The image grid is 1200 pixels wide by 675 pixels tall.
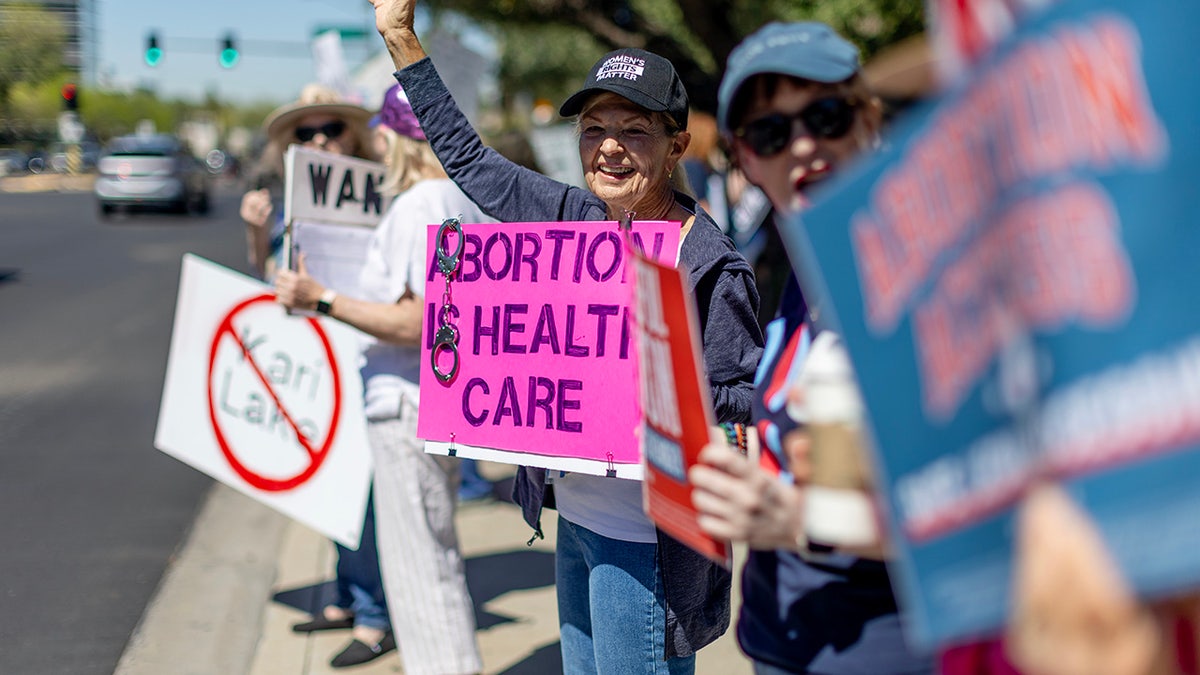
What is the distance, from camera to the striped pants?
3.69 metres

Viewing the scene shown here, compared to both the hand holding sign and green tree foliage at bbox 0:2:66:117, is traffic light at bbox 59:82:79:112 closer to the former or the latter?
the hand holding sign

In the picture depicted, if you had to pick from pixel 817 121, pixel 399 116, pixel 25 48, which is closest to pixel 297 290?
pixel 399 116

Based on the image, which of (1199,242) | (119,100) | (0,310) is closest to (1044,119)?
(1199,242)

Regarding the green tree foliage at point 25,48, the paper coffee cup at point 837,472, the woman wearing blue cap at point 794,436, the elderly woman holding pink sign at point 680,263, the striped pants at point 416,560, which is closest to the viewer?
the paper coffee cup at point 837,472

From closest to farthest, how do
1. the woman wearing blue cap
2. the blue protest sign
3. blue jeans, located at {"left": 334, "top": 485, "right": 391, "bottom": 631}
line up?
the blue protest sign < the woman wearing blue cap < blue jeans, located at {"left": 334, "top": 485, "right": 391, "bottom": 631}

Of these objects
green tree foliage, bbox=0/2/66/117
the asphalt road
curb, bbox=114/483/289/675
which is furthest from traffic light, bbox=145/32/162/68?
green tree foliage, bbox=0/2/66/117

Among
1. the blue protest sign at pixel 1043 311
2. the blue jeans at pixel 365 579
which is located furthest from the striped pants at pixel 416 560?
the blue protest sign at pixel 1043 311

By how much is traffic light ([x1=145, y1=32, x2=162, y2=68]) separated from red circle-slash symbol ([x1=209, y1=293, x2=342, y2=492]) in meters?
24.7

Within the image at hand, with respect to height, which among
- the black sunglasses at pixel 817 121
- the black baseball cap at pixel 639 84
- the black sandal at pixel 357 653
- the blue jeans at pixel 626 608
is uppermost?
the black baseball cap at pixel 639 84

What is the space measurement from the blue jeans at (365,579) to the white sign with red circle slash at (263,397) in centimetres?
19

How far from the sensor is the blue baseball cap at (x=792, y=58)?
1706mm

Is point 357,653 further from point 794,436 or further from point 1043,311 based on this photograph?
point 1043,311

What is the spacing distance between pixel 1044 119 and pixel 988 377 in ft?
0.79

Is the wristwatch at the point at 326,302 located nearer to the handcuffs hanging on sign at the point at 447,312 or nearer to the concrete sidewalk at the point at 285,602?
the handcuffs hanging on sign at the point at 447,312
